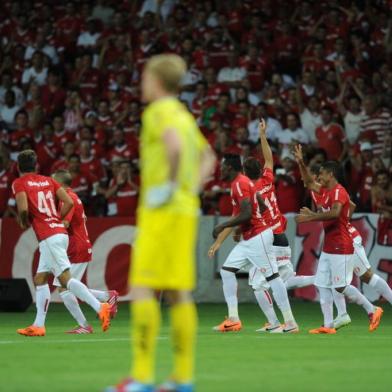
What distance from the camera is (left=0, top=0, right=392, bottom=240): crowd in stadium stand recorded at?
21.4 meters

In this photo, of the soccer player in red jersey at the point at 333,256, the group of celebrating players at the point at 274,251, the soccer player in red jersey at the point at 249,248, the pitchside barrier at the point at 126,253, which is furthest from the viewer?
the pitchside barrier at the point at 126,253

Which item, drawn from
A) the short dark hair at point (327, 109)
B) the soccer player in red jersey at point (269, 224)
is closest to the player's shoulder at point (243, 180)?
the soccer player in red jersey at point (269, 224)

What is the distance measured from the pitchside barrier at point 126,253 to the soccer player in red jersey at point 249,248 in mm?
5753

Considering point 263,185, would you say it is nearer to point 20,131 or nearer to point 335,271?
point 335,271

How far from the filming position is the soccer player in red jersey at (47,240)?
13.6 meters

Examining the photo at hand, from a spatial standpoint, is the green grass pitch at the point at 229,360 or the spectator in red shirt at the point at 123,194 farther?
the spectator in red shirt at the point at 123,194

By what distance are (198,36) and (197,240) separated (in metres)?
6.18

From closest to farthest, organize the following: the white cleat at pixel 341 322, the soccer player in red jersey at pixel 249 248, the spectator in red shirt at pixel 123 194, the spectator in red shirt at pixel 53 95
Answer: the soccer player in red jersey at pixel 249 248 < the white cleat at pixel 341 322 < the spectator in red shirt at pixel 123 194 < the spectator in red shirt at pixel 53 95

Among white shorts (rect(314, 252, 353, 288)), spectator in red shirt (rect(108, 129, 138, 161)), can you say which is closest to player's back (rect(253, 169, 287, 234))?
Result: white shorts (rect(314, 252, 353, 288))

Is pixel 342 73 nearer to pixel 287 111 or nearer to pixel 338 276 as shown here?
pixel 287 111

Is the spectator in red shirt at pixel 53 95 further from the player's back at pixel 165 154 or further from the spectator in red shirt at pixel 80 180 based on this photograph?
the player's back at pixel 165 154

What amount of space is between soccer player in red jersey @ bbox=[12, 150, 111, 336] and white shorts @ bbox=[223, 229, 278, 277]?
185cm

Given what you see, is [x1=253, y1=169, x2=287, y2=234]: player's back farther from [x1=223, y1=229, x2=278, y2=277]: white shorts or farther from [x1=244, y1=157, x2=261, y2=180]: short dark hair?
[x1=223, y1=229, x2=278, y2=277]: white shorts

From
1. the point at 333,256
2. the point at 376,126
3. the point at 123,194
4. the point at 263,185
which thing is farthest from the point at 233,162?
the point at 376,126
